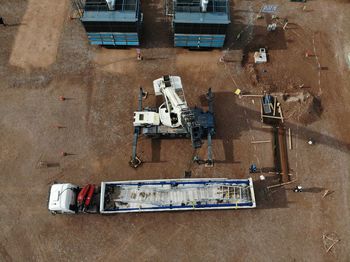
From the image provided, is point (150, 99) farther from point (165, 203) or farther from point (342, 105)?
point (342, 105)

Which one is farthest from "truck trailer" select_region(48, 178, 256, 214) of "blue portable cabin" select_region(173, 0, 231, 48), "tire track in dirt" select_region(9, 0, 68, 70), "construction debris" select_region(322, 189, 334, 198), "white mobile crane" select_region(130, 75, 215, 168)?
"tire track in dirt" select_region(9, 0, 68, 70)

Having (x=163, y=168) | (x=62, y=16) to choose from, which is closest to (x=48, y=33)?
(x=62, y=16)

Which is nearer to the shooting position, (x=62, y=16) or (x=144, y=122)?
(x=144, y=122)

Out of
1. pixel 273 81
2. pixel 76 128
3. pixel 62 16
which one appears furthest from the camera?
pixel 62 16

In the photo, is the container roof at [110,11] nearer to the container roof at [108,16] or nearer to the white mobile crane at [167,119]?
the container roof at [108,16]

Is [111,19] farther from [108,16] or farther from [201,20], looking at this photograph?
[201,20]

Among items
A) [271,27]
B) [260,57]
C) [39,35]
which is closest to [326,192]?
[260,57]

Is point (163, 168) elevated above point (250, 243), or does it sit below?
above
